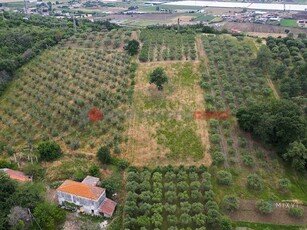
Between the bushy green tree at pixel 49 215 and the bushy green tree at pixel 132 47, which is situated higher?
the bushy green tree at pixel 132 47

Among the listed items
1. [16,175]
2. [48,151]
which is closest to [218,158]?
[48,151]

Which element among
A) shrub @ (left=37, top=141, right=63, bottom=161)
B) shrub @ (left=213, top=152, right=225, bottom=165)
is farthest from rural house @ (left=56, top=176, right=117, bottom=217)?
shrub @ (left=213, top=152, right=225, bottom=165)

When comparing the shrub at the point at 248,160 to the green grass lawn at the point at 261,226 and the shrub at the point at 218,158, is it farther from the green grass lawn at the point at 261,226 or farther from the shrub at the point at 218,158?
the green grass lawn at the point at 261,226

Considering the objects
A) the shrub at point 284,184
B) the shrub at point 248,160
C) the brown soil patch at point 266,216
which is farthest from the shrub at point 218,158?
the shrub at point 284,184

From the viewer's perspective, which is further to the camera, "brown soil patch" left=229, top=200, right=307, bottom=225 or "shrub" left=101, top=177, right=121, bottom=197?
"shrub" left=101, top=177, right=121, bottom=197

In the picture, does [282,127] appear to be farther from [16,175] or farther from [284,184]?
[16,175]

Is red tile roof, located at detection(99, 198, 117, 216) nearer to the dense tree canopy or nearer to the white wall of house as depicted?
the white wall of house

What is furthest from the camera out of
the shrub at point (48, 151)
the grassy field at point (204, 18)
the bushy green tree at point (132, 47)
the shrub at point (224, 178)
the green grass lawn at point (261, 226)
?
the grassy field at point (204, 18)
